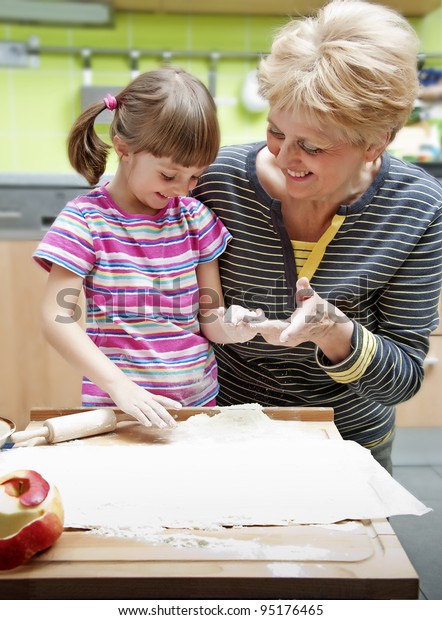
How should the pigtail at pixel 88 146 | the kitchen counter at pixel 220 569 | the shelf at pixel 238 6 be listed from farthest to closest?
1. the shelf at pixel 238 6
2. the pigtail at pixel 88 146
3. the kitchen counter at pixel 220 569

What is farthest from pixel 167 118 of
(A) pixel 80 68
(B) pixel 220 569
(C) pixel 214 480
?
(A) pixel 80 68

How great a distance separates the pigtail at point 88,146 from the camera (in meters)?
1.10

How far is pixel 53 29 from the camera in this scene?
2721 millimetres

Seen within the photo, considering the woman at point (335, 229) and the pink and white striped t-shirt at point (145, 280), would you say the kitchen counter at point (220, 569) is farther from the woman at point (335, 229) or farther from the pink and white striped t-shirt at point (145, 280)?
the pink and white striped t-shirt at point (145, 280)

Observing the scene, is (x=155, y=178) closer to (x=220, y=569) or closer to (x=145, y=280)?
(x=145, y=280)

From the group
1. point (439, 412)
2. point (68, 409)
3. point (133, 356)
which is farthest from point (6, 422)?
point (439, 412)

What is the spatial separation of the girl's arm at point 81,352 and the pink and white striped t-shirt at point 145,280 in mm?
31

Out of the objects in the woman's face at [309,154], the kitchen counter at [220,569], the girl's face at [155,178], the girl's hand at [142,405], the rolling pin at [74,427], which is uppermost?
the woman's face at [309,154]

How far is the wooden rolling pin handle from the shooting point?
0.89 meters

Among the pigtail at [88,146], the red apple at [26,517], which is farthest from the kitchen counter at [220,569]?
the pigtail at [88,146]

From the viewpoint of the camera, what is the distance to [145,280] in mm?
1083

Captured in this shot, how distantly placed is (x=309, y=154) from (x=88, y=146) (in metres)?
0.37

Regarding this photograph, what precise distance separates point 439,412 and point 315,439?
145cm
